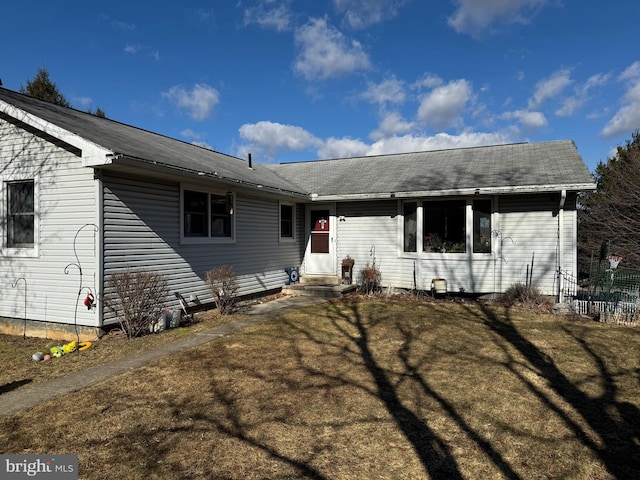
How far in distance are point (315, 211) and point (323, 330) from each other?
6.42m

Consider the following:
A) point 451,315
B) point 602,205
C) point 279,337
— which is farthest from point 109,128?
point 602,205

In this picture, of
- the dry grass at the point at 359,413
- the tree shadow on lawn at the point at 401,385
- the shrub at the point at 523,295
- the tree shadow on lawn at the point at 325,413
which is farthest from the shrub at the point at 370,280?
the tree shadow on lawn at the point at 325,413

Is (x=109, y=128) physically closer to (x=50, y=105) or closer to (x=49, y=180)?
(x=50, y=105)

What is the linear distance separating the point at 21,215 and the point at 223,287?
158 inches

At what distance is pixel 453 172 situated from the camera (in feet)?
40.5

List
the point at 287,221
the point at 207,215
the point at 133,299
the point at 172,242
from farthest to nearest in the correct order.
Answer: the point at 287,221 < the point at 207,215 < the point at 172,242 < the point at 133,299

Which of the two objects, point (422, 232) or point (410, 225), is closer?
point (422, 232)

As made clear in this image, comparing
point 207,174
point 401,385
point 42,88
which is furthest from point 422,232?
point 42,88

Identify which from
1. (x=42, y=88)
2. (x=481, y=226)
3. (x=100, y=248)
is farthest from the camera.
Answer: (x=42, y=88)

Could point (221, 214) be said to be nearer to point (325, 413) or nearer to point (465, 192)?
point (465, 192)

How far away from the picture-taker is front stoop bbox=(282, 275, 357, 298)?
39.1ft

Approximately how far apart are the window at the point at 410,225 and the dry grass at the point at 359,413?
5.13 m

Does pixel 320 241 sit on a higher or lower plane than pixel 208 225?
lower

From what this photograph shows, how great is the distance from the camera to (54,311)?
25.1ft
